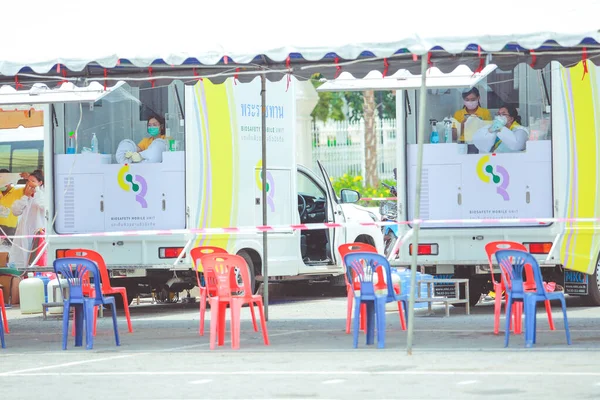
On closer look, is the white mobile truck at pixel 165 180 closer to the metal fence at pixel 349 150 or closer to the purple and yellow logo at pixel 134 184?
the purple and yellow logo at pixel 134 184

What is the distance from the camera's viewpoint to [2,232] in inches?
790

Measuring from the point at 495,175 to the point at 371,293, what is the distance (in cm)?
441

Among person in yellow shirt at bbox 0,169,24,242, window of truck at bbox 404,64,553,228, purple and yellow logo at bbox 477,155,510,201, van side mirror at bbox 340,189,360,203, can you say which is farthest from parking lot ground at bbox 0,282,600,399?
person in yellow shirt at bbox 0,169,24,242

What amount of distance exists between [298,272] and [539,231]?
167 inches

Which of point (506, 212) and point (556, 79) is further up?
point (556, 79)

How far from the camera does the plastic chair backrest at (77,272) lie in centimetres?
1259

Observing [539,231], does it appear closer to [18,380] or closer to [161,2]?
[161,2]

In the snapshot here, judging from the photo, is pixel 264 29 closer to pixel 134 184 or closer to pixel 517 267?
pixel 517 267

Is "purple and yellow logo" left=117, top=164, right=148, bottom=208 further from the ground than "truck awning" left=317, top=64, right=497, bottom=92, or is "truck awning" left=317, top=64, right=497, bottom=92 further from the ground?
"truck awning" left=317, top=64, right=497, bottom=92

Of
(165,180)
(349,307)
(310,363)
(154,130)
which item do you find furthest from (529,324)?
(154,130)

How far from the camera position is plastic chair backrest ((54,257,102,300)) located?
41.3 ft

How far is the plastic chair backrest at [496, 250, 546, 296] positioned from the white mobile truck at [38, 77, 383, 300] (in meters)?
5.45

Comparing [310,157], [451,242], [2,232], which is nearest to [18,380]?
[451,242]

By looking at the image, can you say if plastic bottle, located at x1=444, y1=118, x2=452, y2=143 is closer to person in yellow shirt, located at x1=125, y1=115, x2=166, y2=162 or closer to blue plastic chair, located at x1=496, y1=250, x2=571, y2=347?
person in yellow shirt, located at x1=125, y1=115, x2=166, y2=162
